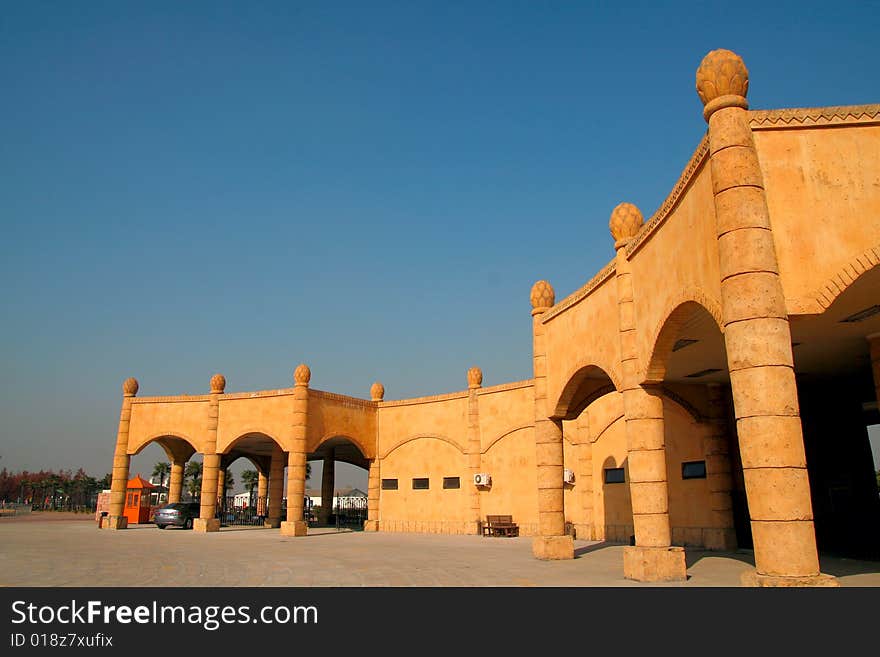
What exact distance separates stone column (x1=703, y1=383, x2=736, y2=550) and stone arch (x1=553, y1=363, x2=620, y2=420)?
3.47 m

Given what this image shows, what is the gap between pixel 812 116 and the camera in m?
8.84

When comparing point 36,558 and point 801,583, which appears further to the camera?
point 36,558

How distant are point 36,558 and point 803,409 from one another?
22.5m

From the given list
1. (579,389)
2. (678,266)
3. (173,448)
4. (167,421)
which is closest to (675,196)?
(678,266)

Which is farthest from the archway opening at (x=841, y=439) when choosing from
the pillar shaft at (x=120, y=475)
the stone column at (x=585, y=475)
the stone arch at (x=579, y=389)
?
the pillar shaft at (x=120, y=475)

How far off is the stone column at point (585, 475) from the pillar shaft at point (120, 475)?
21712 mm

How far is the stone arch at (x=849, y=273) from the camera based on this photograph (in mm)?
8219

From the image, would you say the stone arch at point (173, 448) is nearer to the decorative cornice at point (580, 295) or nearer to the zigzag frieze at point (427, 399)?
the zigzag frieze at point (427, 399)

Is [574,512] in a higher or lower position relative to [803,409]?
lower

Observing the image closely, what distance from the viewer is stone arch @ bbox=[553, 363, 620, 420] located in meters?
15.9

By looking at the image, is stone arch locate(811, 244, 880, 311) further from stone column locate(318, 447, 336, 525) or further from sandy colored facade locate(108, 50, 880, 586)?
stone column locate(318, 447, 336, 525)
